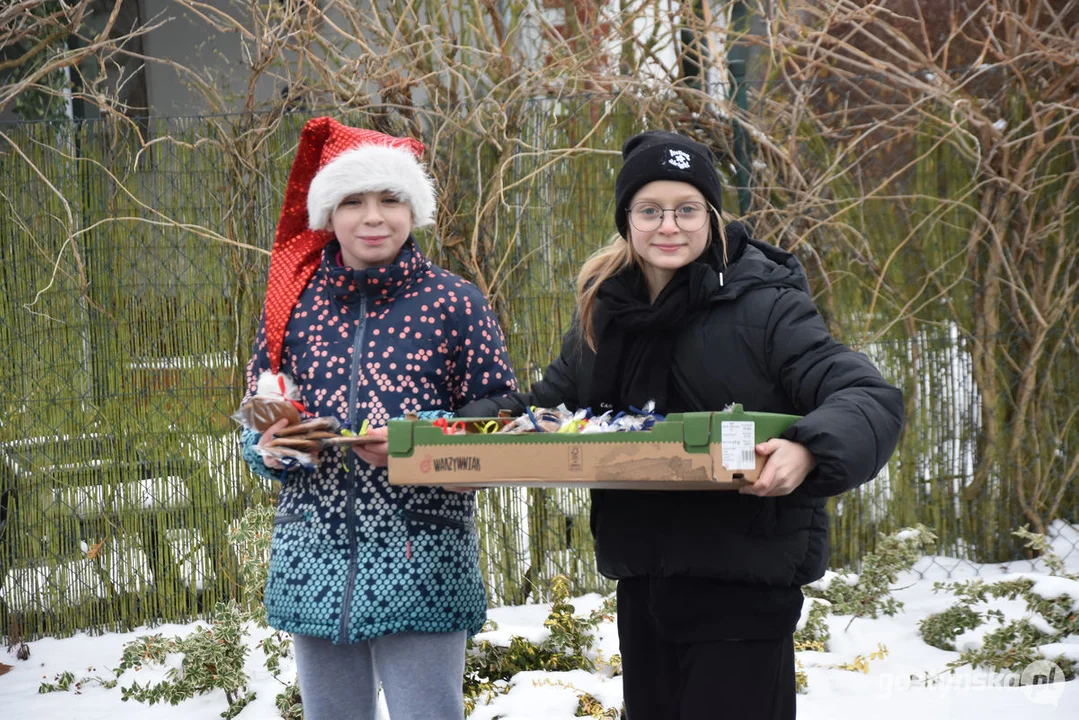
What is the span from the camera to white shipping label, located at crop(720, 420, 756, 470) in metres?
1.71

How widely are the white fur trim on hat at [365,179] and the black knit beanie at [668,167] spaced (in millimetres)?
513

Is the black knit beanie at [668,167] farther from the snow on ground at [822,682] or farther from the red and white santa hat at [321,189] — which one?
the snow on ground at [822,682]

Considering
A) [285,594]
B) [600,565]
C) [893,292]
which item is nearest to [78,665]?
[285,594]

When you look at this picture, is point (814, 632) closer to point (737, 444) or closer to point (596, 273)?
point (596, 273)

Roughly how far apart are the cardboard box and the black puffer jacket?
0.39 feet

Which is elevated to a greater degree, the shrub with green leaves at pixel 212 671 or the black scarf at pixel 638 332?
the black scarf at pixel 638 332

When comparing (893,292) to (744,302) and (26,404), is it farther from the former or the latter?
(26,404)

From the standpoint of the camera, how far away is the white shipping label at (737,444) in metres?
1.71

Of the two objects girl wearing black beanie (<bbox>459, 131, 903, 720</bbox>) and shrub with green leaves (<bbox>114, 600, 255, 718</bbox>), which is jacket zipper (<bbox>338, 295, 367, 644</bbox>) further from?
shrub with green leaves (<bbox>114, 600, 255, 718</bbox>)

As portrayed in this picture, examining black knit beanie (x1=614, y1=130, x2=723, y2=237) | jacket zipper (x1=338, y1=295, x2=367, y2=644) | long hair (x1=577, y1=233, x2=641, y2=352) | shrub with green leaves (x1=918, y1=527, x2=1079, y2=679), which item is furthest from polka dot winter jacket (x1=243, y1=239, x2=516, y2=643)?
shrub with green leaves (x1=918, y1=527, x2=1079, y2=679)

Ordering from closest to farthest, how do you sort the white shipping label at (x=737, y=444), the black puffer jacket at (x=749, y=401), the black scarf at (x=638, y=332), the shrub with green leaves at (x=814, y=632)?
the white shipping label at (x=737, y=444) → the black puffer jacket at (x=749, y=401) → the black scarf at (x=638, y=332) → the shrub with green leaves at (x=814, y=632)

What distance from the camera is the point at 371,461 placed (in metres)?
2.18

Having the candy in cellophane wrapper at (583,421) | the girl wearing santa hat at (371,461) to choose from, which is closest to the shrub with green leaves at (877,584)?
the girl wearing santa hat at (371,461)

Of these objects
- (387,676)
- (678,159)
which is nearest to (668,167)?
(678,159)
